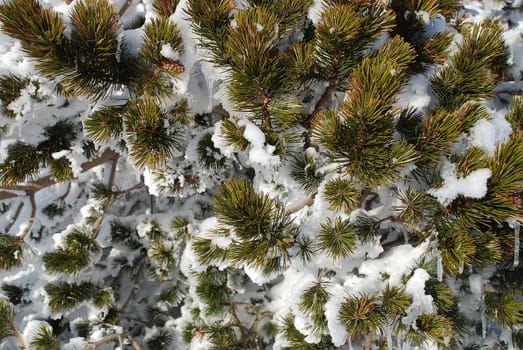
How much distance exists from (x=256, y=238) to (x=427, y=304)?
0.95 meters

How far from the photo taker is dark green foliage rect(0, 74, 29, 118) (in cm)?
183

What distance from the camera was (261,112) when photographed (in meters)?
1.63

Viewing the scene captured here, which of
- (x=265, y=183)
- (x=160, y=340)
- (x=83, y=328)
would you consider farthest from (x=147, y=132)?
(x=160, y=340)

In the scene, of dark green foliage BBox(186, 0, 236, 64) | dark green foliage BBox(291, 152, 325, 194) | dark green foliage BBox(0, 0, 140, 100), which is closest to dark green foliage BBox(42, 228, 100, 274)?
dark green foliage BBox(0, 0, 140, 100)

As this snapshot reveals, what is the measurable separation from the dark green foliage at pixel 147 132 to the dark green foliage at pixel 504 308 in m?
2.07

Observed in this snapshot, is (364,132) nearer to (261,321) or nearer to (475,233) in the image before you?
(475,233)

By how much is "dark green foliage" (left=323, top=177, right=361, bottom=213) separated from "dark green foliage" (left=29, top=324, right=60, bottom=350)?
90.6 inches

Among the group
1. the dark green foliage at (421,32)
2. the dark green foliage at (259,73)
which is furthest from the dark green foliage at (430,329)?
the dark green foliage at (421,32)

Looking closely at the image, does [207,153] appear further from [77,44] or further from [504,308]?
[504,308]

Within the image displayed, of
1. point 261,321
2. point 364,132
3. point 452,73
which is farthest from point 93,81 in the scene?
point 261,321

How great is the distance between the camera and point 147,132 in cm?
170

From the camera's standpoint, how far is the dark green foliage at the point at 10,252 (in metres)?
2.32

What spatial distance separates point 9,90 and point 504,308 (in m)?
2.96

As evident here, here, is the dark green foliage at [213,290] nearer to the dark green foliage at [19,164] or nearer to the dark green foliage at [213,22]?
the dark green foliage at [19,164]
